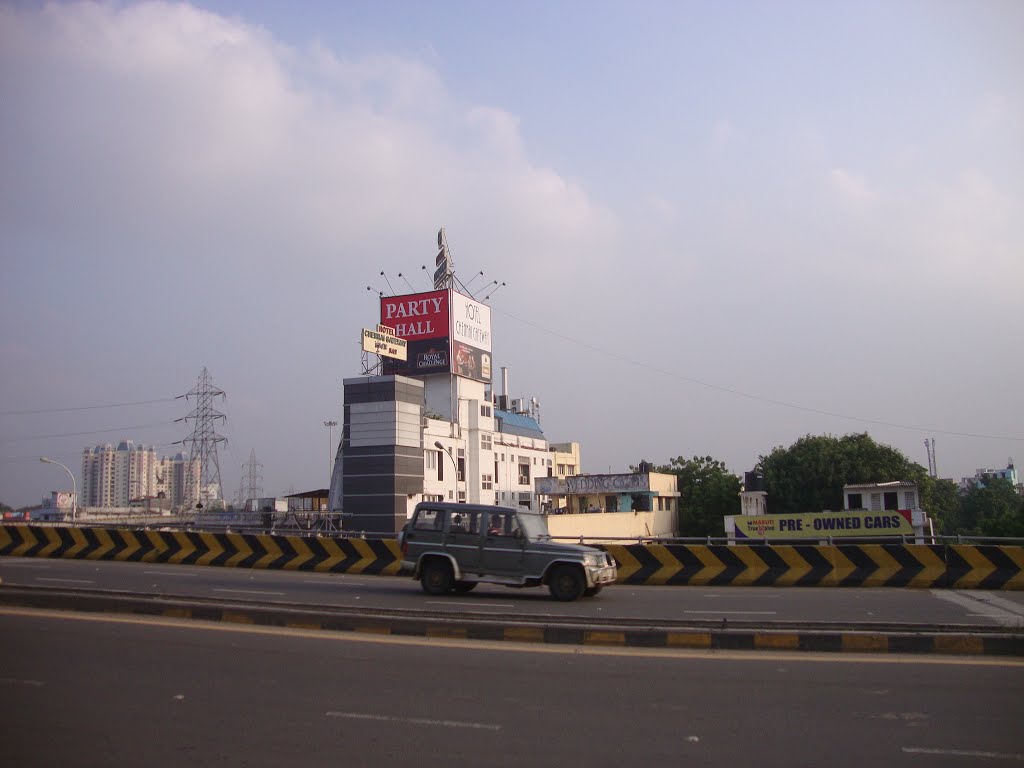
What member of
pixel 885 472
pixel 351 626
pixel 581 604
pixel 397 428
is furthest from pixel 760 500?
pixel 351 626

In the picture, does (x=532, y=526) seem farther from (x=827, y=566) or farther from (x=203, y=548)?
(x=203, y=548)

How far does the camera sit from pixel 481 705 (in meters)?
7.70

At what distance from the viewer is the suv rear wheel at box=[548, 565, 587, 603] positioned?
1603cm

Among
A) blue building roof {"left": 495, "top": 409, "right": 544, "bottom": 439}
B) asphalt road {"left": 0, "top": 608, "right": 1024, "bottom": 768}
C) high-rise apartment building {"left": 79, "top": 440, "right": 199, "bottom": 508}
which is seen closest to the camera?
asphalt road {"left": 0, "top": 608, "right": 1024, "bottom": 768}

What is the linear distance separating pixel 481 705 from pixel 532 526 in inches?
367

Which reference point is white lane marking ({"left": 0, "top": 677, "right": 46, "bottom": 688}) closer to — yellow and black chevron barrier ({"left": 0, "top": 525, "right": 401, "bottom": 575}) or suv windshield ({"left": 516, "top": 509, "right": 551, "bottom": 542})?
suv windshield ({"left": 516, "top": 509, "right": 551, "bottom": 542})

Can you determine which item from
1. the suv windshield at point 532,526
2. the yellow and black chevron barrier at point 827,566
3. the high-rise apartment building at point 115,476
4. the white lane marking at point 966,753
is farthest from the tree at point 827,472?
the high-rise apartment building at point 115,476

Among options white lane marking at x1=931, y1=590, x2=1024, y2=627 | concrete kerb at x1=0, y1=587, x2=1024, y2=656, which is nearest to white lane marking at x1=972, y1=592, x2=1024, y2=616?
white lane marking at x1=931, y1=590, x2=1024, y2=627

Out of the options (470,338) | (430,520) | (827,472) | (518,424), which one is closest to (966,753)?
(430,520)

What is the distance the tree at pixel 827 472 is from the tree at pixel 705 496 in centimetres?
699

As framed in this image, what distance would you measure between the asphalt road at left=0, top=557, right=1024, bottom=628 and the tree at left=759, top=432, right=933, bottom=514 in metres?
43.6

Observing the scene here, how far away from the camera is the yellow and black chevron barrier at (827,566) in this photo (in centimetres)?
1872

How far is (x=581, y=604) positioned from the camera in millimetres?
15719

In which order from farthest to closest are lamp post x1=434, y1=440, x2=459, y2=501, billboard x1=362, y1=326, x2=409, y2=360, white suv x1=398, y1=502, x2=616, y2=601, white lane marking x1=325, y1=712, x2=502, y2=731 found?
1. lamp post x1=434, y1=440, x2=459, y2=501
2. billboard x1=362, y1=326, x2=409, y2=360
3. white suv x1=398, y1=502, x2=616, y2=601
4. white lane marking x1=325, y1=712, x2=502, y2=731
